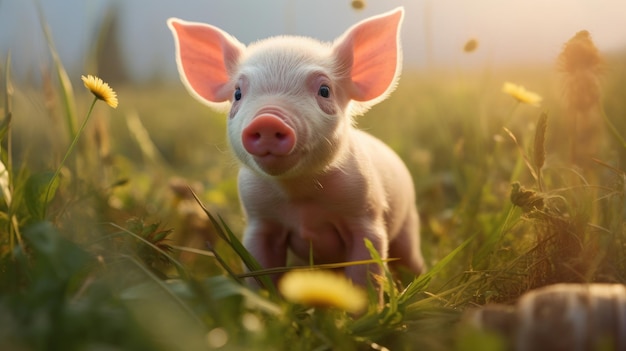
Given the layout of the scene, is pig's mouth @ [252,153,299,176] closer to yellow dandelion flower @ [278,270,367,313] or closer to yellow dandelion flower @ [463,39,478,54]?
yellow dandelion flower @ [278,270,367,313]

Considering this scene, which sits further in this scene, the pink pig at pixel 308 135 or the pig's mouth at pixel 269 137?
the pink pig at pixel 308 135

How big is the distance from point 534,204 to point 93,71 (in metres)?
3.34

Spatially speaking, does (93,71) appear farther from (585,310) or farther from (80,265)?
(585,310)

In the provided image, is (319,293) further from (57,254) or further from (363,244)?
(363,244)

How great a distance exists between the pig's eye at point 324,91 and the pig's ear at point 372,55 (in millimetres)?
269

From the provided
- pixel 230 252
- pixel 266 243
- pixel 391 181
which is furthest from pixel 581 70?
pixel 230 252

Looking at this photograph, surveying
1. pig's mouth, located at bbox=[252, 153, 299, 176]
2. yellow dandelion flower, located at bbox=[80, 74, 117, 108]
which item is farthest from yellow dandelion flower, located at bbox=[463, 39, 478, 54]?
yellow dandelion flower, located at bbox=[80, 74, 117, 108]

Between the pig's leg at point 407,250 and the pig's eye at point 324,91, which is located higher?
the pig's eye at point 324,91

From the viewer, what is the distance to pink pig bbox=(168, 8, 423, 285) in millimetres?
3041

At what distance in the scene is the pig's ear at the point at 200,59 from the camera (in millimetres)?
3709

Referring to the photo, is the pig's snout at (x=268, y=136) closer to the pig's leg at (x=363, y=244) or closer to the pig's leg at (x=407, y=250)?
the pig's leg at (x=363, y=244)

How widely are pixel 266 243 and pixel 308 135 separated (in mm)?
811

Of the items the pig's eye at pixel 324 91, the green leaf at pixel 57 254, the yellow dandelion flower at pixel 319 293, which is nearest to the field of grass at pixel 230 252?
the green leaf at pixel 57 254

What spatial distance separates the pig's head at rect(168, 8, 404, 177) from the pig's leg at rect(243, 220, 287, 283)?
0.49 meters
